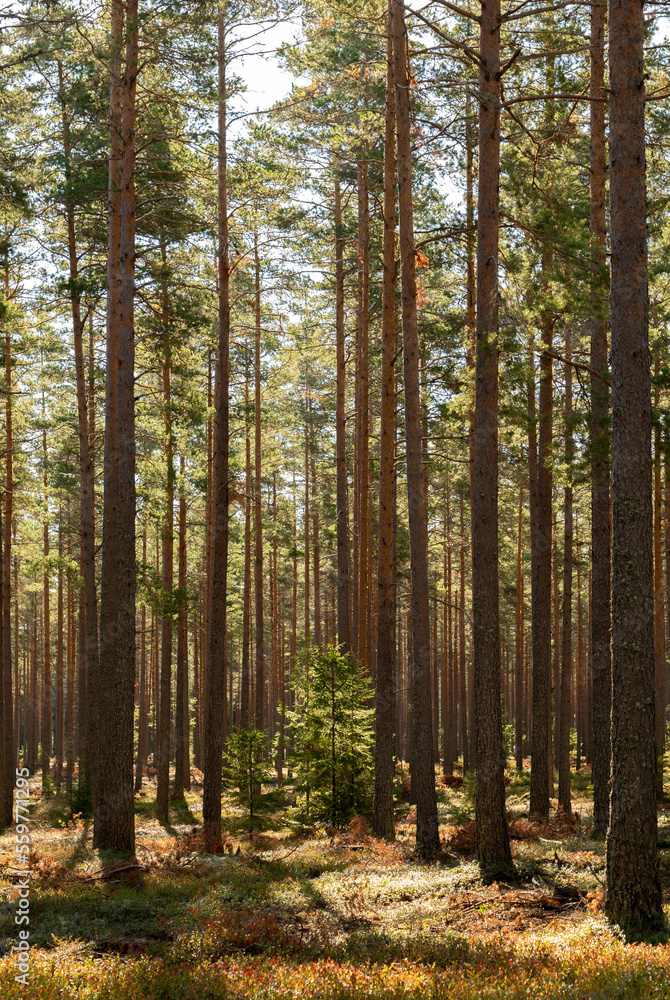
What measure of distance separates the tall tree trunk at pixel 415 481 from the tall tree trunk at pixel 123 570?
4.41 meters

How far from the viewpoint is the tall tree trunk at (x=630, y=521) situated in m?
7.00

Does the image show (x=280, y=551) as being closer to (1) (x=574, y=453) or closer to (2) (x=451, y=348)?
(2) (x=451, y=348)

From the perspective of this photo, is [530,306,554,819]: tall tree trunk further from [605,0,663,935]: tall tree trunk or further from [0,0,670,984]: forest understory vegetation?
[605,0,663,935]: tall tree trunk

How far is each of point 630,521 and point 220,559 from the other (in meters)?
8.62

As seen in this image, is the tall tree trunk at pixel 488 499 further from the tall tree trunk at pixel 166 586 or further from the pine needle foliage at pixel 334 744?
the tall tree trunk at pixel 166 586

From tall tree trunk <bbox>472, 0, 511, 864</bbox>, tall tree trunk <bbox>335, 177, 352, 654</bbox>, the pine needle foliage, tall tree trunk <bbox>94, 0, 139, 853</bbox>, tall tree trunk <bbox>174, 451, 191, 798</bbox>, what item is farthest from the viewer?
tall tree trunk <bbox>174, 451, 191, 798</bbox>

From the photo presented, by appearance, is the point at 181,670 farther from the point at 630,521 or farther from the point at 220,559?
the point at 630,521

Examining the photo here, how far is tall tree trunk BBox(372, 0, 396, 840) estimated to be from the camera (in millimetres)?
13047

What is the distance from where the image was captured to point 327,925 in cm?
784

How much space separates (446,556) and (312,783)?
20355mm

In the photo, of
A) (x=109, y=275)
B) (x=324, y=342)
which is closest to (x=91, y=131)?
(x=109, y=275)

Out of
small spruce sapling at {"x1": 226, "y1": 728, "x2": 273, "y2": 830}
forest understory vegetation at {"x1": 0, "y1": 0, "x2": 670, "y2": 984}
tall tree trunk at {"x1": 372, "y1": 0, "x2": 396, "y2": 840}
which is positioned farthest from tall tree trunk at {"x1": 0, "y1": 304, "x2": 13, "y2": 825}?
tall tree trunk at {"x1": 372, "y1": 0, "x2": 396, "y2": 840}

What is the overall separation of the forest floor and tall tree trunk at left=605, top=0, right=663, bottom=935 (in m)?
0.67

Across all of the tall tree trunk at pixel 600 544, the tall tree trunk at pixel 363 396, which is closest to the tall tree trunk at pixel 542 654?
the tall tree trunk at pixel 600 544
